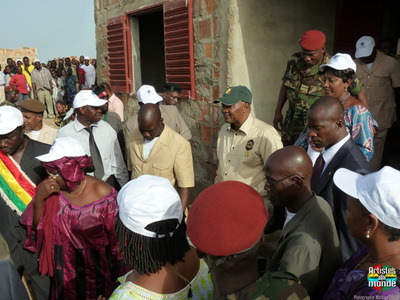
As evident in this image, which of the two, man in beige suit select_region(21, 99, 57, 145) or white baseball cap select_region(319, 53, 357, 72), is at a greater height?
white baseball cap select_region(319, 53, 357, 72)

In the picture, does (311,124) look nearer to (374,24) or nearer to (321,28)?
(321,28)

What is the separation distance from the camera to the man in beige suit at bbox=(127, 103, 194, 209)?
116 inches

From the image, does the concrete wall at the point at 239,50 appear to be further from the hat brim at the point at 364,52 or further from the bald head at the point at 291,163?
the bald head at the point at 291,163

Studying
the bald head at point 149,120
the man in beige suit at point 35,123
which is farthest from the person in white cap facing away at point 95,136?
the bald head at point 149,120

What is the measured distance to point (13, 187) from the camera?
8.66ft

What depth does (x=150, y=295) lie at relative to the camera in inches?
53.7

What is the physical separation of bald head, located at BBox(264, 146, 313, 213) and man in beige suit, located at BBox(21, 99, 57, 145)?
8.16 ft

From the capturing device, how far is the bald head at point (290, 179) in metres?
1.80

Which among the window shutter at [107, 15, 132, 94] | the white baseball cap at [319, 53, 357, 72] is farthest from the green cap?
the window shutter at [107, 15, 132, 94]

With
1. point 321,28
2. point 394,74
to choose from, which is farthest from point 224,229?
point 321,28

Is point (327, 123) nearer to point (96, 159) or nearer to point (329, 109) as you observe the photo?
point (329, 109)

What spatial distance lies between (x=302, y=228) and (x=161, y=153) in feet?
5.37

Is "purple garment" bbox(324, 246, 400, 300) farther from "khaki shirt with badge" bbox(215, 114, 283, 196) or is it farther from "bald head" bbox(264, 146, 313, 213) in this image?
"khaki shirt with badge" bbox(215, 114, 283, 196)

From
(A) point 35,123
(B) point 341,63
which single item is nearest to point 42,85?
(A) point 35,123
